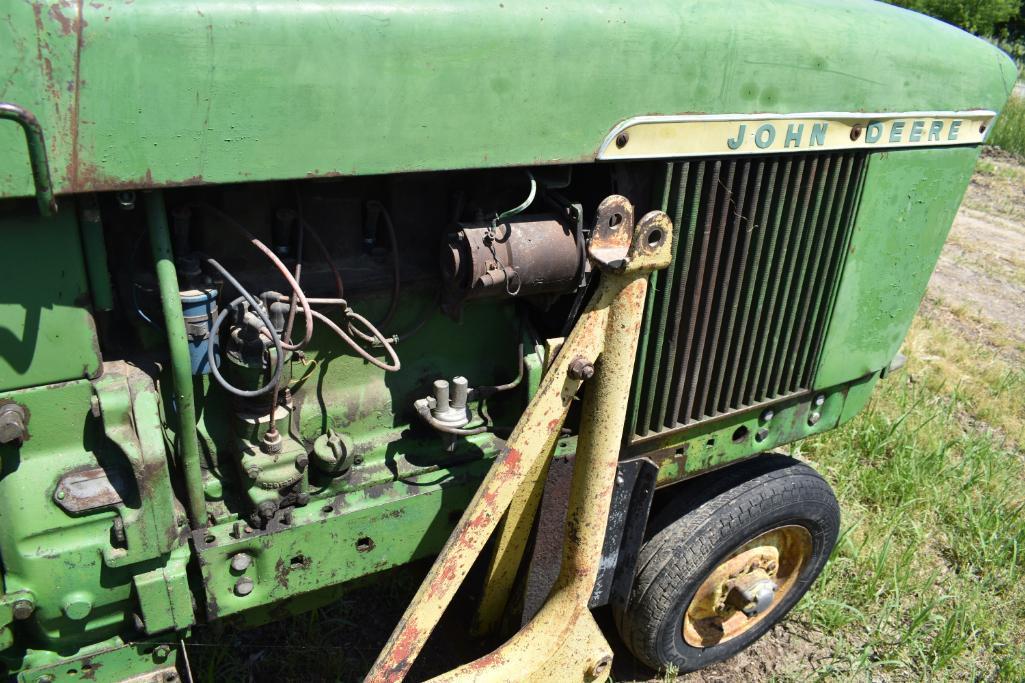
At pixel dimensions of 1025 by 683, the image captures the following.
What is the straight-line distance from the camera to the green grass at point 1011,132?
33.4 ft

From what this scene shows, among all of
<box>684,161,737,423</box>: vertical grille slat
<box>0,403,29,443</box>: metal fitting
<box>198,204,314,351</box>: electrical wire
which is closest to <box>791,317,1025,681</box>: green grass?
<box>684,161,737,423</box>: vertical grille slat

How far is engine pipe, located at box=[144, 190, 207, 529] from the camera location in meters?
1.53

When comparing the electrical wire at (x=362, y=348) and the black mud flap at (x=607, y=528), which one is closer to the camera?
the electrical wire at (x=362, y=348)

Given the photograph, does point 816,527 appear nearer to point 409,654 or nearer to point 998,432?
point 409,654

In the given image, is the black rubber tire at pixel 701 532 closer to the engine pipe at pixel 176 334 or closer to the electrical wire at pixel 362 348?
the electrical wire at pixel 362 348

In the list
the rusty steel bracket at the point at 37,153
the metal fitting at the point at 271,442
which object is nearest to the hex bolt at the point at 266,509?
the metal fitting at the point at 271,442

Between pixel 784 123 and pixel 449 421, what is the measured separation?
1042 mm

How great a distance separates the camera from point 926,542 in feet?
10.9

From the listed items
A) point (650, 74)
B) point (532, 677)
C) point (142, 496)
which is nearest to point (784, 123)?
point (650, 74)

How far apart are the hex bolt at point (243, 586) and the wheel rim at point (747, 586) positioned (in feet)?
4.25

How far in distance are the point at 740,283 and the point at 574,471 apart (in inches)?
25.8

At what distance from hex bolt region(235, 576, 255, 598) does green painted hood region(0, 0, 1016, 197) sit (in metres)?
0.84

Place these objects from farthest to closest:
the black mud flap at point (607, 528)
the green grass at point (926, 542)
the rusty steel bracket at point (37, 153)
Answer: the green grass at point (926, 542) < the black mud flap at point (607, 528) < the rusty steel bracket at point (37, 153)

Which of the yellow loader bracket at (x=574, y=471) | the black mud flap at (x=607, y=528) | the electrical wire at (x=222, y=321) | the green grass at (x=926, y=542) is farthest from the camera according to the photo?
the green grass at (x=926, y=542)
